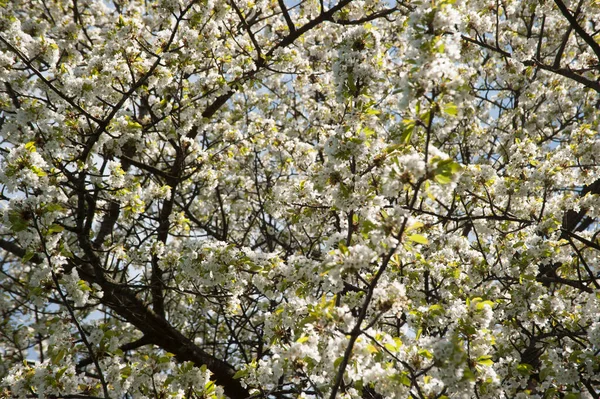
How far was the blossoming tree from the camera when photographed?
8.81 feet

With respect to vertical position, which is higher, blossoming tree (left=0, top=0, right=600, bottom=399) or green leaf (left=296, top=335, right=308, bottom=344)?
blossoming tree (left=0, top=0, right=600, bottom=399)

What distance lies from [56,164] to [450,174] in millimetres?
3612

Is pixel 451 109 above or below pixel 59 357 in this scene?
above

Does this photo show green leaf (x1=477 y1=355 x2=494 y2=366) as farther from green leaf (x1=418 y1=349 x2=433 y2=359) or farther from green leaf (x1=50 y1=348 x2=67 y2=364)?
green leaf (x1=50 y1=348 x2=67 y2=364)

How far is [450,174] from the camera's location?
233cm

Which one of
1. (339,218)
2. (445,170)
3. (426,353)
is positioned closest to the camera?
(445,170)

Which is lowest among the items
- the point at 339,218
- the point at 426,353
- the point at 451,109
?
the point at 426,353

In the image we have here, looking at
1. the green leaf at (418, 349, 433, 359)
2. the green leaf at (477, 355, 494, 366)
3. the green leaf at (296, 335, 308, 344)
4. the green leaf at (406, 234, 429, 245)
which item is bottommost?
the green leaf at (418, 349, 433, 359)

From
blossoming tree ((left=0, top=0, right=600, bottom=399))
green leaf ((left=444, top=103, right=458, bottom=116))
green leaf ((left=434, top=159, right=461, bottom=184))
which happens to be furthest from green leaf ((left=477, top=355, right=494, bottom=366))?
green leaf ((left=444, top=103, right=458, bottom=116))

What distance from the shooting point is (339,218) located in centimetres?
429

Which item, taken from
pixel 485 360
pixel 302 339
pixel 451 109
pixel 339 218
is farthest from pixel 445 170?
pixel 339 218

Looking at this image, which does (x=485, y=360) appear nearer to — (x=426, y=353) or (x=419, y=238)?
(x=426, y=353)

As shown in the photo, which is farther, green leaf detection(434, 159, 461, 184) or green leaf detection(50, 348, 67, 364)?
green leaf detection(50, 348, 67, 364)

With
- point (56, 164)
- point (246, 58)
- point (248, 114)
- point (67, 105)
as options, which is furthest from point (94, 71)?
point (248, 114)
